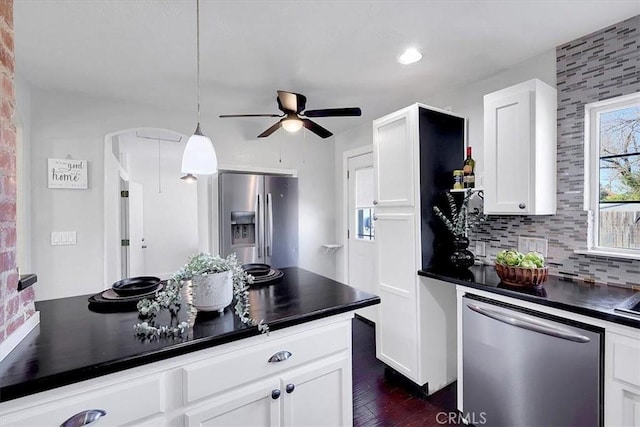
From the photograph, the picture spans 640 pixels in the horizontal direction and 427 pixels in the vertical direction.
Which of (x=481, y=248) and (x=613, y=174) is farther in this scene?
(x=481, y=248)

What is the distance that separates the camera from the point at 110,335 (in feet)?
3.48

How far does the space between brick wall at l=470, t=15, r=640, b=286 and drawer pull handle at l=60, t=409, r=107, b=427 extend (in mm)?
2547

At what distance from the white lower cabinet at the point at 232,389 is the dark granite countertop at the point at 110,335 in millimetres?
58

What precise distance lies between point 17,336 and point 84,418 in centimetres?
38

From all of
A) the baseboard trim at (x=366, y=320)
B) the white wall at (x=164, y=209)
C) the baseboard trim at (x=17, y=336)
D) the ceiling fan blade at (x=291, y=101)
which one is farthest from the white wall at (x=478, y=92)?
the white wall at (x=164, y=209)

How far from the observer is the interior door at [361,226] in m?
3.54

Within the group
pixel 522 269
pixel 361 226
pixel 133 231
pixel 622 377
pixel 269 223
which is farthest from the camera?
pixel 133 231

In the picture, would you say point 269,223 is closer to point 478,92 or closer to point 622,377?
point 478,92

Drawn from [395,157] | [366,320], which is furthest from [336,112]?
[366,320]

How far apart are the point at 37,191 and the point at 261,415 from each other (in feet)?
9.12

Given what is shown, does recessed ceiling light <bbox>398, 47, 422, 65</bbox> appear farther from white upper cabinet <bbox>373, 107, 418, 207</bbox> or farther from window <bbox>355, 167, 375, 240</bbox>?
window <bbox>355, 167, 375, 240</bbox>

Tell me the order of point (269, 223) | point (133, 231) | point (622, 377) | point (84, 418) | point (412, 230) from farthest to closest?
point (133, 231), point (269, 223), point (412, 230), point (622, 377), point (84, 418)

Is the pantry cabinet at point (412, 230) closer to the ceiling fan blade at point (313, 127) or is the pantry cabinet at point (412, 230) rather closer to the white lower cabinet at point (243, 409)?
the ceiling fan blade at point (313, 127)

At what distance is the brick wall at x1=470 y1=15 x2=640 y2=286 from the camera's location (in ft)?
5.60
